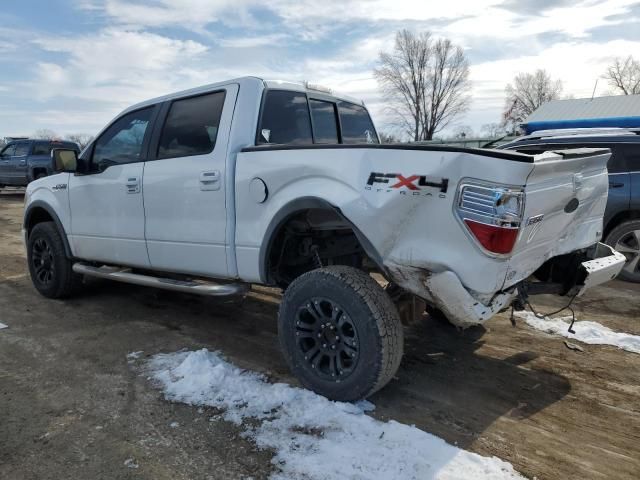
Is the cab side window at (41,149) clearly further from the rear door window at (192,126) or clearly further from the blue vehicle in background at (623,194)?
the blue vehicle in background at (623,194)

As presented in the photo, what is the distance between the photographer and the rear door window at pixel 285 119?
380 centimetres

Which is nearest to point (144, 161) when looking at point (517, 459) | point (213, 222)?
point (213, 222)

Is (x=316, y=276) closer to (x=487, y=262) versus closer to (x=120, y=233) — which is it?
(x=487, y=262)

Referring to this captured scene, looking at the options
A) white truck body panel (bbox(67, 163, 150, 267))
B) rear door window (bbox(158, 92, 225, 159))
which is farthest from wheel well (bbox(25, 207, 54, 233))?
rear door window (bbox(158, 92, 225, 159))

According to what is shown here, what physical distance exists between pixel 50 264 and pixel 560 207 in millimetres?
5123

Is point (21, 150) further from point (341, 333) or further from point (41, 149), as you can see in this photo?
point (341, 333)

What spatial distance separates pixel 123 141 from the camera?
4.66 metres

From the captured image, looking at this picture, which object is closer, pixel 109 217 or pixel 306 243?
pixel 306 243

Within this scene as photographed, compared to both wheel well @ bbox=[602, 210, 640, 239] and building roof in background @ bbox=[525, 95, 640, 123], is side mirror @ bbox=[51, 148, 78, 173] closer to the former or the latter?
wheel well @ bbox=[602, 210, 640, 239]

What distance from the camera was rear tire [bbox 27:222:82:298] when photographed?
5.36 m

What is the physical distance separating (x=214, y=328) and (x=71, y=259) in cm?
192

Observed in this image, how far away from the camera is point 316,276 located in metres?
3.13

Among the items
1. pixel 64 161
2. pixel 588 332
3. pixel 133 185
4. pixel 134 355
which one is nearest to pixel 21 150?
pixel 64 161

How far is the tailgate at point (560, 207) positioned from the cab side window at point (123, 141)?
A: 3219mm
